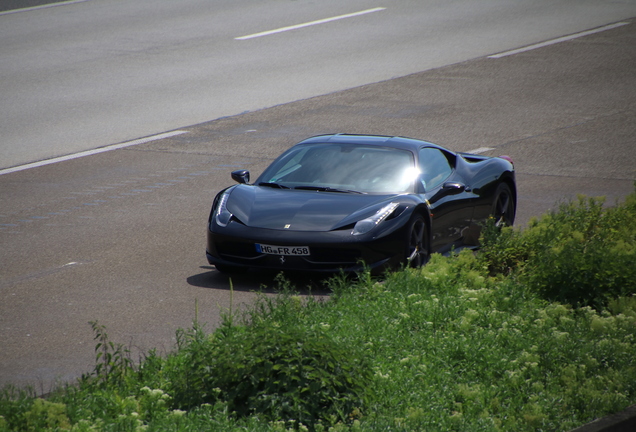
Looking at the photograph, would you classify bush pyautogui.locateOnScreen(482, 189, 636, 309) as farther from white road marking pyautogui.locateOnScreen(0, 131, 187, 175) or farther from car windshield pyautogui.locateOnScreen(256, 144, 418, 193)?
white road marking pyautogui.locateOnScreen(0, 131, 187, 175)

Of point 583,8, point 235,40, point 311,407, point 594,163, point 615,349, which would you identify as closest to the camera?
point 311,407

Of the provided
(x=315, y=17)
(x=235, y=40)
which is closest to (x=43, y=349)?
(x=235, y=40)

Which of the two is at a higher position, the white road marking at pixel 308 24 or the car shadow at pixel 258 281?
the white road marking at pixel 308 24

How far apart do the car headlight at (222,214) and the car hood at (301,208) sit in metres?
0.05

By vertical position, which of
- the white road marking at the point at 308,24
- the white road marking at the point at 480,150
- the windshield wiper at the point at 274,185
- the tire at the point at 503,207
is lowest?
the white road marking at the point at 480,150

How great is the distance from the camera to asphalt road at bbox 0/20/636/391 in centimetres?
788

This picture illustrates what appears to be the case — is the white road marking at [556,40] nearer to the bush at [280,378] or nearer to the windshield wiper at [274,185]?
the windshield wiper at [274,185]

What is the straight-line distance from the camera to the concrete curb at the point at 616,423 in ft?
17.3

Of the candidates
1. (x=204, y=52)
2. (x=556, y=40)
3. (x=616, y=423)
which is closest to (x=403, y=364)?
(x=616, y=423)

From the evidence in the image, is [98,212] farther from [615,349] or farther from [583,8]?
[583,8]

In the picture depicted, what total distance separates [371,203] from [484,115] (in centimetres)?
988

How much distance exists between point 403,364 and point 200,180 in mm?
7995

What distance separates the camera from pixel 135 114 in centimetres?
1819

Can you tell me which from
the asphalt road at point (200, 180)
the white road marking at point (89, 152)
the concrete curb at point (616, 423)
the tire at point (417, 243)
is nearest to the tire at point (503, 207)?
the asphalt road at point (200, 180)
